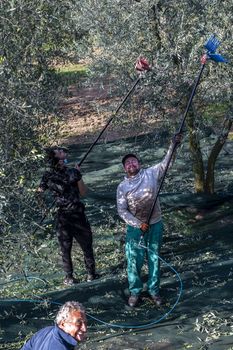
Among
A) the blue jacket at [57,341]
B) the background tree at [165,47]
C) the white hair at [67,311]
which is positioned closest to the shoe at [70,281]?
the background tree at [165,47]

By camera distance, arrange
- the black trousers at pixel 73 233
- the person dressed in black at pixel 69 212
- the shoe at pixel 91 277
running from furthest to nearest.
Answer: the shoe at pixel 91 277 → the black trousers at pixel 73 233 → the person dressed in black at pixel 69 212

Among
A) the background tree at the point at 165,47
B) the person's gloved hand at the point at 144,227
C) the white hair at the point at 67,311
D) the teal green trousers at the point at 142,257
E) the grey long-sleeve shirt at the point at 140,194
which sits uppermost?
the background tree at the point at 165,47

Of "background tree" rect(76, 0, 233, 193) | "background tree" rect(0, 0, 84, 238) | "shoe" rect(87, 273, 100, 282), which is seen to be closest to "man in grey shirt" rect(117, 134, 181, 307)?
"shoe" rect(87, 273, 100, 282)

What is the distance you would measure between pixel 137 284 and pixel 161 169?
124 cm

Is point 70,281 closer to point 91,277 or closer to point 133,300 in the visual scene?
point 91,277

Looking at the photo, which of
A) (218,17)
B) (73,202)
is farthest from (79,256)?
(218,17)

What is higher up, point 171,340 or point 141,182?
point 141,182

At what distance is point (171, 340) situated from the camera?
606 cm

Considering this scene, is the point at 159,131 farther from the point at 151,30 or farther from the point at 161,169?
the point at 161,169

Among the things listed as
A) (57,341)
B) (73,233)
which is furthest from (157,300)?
(57,341)

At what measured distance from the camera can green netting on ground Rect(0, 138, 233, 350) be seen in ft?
20.3

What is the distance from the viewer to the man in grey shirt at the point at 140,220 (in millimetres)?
7070

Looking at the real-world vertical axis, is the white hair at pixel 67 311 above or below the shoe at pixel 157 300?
above

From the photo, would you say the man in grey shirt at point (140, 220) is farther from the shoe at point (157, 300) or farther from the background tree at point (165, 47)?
the background tree at point (165, 47)
